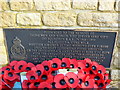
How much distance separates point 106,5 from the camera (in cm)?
180

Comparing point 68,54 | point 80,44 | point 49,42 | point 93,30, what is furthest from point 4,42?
point 93,30

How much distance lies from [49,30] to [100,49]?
75cm

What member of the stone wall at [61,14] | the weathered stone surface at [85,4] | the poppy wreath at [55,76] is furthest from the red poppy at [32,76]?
the weathered stone surface at [85,4]

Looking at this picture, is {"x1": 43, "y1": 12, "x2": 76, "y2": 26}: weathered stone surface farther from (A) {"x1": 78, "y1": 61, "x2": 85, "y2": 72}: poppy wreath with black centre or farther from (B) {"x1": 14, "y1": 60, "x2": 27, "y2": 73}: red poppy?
(B) {"x1": 14, "y1": 60, "x2": 27, "y2": 73}: red poppy

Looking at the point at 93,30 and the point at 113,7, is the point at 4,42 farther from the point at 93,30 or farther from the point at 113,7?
the point at 113,7

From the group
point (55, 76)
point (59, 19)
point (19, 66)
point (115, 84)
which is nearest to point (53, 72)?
point (55, 76)

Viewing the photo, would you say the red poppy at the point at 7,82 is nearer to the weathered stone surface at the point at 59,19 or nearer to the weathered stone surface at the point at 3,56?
the weathered stone surface at the point at 3,56

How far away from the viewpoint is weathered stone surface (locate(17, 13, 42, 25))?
188cm

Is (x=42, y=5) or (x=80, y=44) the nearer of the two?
(x=42, y=5)

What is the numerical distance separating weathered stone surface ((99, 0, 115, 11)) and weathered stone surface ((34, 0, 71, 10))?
39 cm

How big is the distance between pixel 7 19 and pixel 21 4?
278 mm

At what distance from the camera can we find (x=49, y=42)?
78.7 inches

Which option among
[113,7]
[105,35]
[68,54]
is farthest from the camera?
[68,54]

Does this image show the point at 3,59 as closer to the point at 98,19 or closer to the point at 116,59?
the point at 98,19
